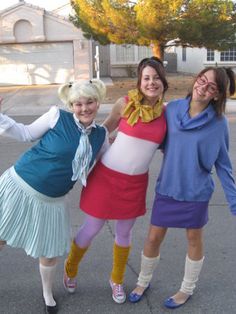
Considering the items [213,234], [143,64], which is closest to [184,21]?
[213,234]

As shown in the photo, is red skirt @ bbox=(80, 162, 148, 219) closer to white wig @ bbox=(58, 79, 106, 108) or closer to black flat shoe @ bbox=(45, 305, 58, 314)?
white wig @ bbox=(58, 79, 106, 108)

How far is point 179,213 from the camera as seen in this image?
2.76m

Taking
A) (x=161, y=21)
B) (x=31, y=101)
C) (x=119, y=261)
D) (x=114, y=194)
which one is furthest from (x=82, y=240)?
(x=31, y=101)

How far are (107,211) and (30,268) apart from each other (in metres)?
1.04

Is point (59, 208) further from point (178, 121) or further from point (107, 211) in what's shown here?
point (178, 121)

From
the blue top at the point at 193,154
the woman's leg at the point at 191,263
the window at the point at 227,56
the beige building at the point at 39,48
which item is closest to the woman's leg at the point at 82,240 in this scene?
the blue top at the point at 193,154

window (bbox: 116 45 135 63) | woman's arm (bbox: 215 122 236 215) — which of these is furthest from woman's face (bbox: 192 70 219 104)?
window (bbox: 116 45 135 63)

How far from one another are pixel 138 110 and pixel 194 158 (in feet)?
1.47

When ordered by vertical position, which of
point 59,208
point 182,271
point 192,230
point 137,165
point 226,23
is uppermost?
point 226,23

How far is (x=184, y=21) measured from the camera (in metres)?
14.5

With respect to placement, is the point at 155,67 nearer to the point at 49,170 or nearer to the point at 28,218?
the point at 49,170

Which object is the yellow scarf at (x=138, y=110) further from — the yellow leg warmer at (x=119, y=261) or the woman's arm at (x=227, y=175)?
the yellow leg warmer at (x=119, y=261)

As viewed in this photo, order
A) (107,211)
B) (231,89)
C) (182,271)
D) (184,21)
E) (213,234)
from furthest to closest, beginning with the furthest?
(184,21), (213,234), (182,271), (107,211), (231,89)

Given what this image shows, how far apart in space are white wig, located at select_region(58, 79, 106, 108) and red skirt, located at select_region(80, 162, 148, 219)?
0.45 metres
